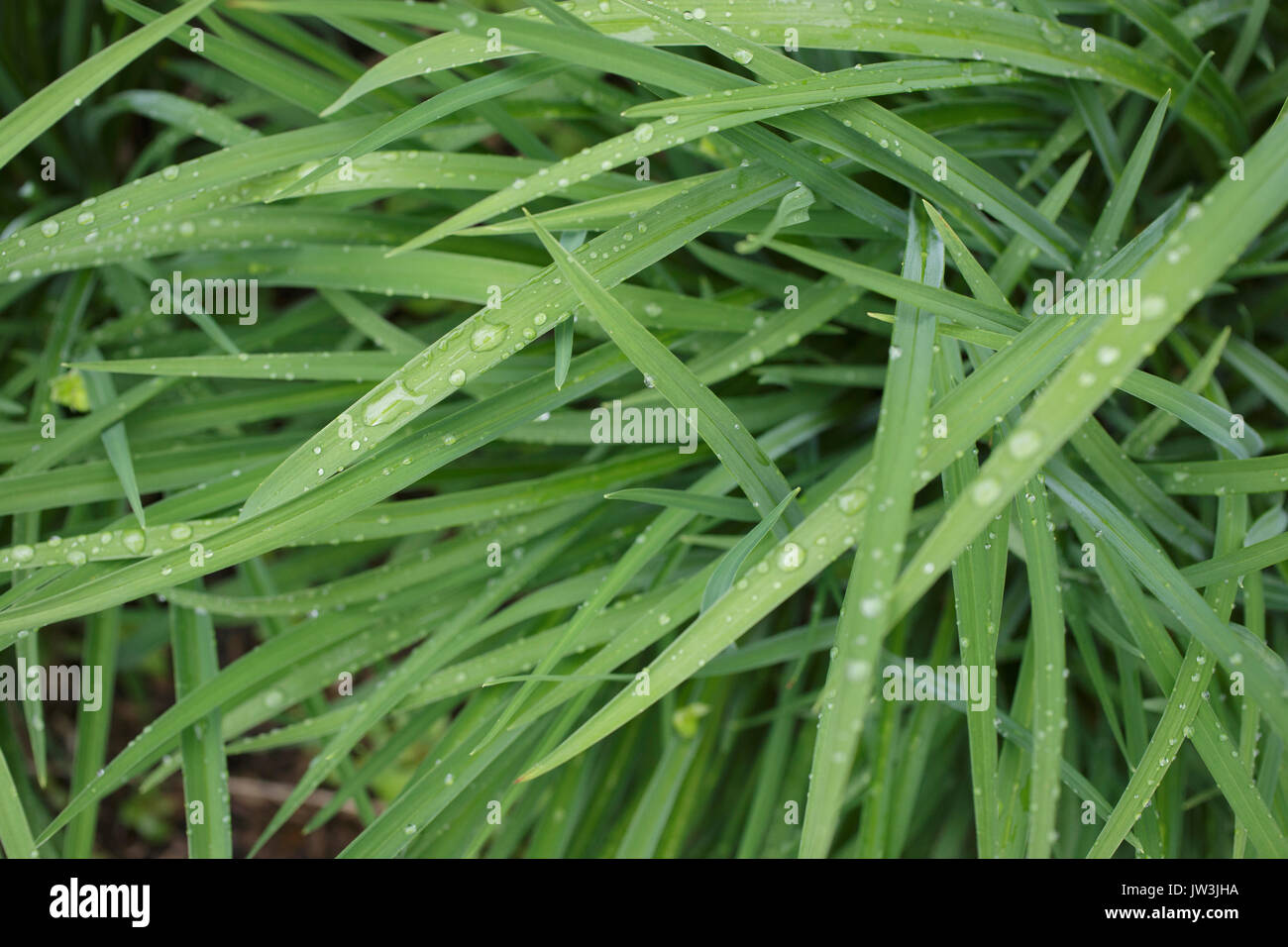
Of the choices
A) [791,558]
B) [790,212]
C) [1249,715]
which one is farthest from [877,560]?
[1249,715]

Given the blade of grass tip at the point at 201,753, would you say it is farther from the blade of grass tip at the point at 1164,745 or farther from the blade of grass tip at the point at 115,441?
the blade of grass tip at the point at 1164,745

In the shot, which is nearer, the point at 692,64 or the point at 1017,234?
the point at 692,64

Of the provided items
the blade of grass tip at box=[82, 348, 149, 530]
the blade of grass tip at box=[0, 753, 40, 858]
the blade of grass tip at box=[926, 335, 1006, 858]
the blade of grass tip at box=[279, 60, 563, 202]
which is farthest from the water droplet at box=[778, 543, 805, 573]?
the blade of grass tip at box=[0, 753, 40, 858]

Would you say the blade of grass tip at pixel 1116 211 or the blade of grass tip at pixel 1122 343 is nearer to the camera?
the blade of grass tip at pixel 1122 343

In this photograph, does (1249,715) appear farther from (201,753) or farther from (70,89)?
(70,89)

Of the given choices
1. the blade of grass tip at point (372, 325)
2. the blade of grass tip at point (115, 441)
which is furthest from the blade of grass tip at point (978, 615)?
the blade of grass tip at point (115, 441)

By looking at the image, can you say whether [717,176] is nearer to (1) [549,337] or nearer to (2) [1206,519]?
(1) [549,337]
